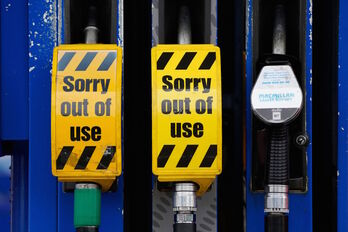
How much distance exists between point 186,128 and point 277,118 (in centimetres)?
19

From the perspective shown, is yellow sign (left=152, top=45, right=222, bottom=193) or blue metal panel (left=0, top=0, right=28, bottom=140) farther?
blue metal panel (left=0, top=0, right=28, bottom=140)

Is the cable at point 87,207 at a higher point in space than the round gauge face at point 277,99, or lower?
lower

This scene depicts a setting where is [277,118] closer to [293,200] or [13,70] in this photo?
[293,200]

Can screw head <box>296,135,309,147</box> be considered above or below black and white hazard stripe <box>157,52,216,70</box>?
below

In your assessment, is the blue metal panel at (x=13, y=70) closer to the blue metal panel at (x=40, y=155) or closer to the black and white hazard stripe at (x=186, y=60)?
the blue metal panel at (x=40, y=155)

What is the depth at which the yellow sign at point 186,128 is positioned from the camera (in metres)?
1.19

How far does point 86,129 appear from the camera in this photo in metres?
1.20

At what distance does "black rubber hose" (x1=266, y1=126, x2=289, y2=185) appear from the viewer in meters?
1.25

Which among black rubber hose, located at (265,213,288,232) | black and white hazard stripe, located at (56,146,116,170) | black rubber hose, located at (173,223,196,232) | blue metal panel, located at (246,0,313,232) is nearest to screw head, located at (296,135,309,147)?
blue metal panel, located at (246,0,313,232)

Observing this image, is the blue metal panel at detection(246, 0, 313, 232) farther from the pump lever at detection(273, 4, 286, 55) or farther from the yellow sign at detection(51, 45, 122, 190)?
the yellow sign at detection(51, 45, 122, 190)

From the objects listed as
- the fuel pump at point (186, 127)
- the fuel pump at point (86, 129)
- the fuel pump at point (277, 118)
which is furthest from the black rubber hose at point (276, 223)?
the fuel pump at point (86, 129)
